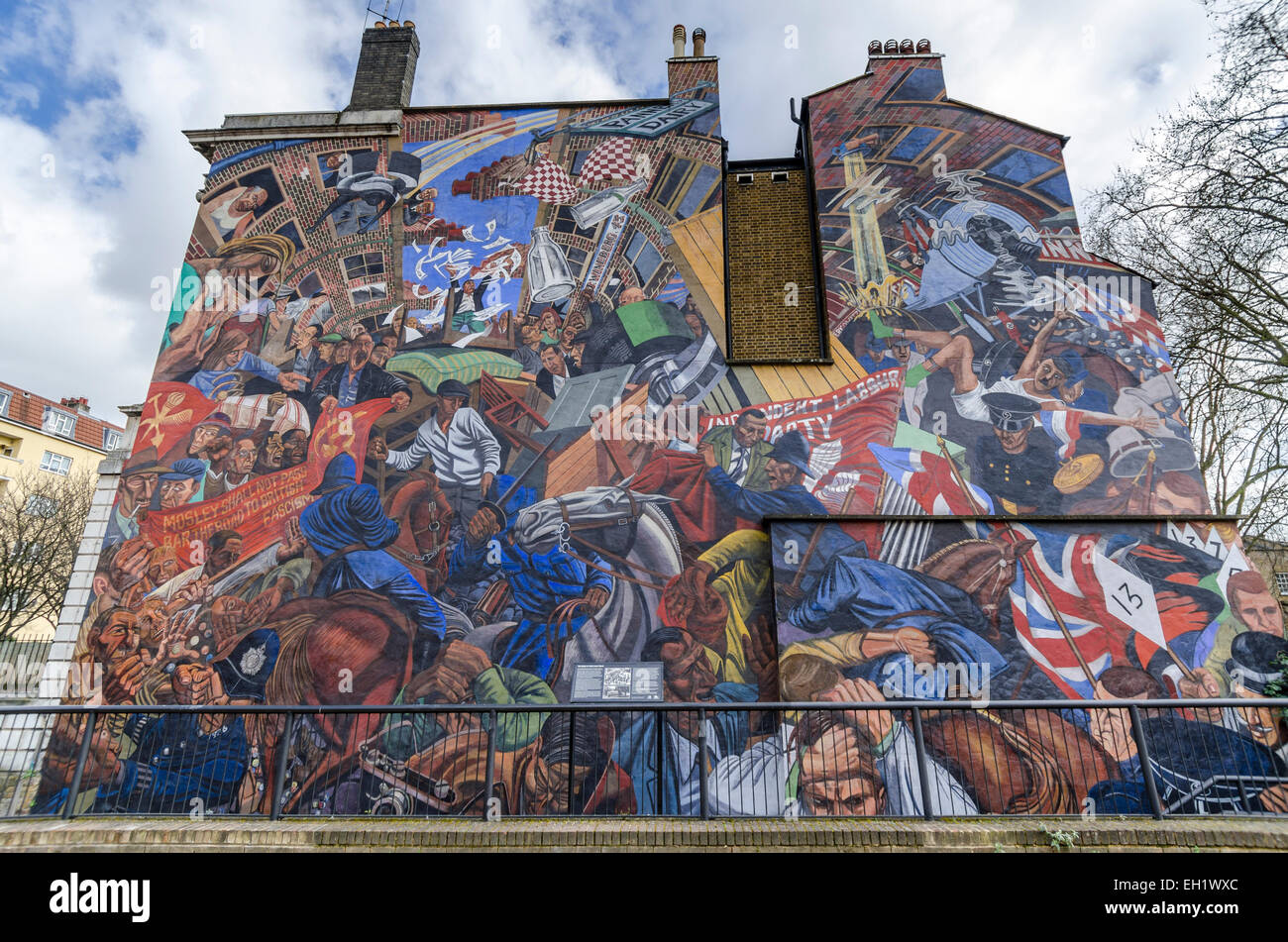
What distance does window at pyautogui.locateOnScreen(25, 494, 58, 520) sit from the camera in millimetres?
26484

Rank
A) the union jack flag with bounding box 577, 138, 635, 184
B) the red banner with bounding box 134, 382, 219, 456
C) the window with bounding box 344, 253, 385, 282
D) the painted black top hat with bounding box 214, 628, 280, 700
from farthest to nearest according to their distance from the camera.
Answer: the union jack flag with bounding box 577, 138, 635, 184 → the window with bounding box 344, 253, 385, 282 → the red banner with bounding box 134, 382, 219, 456 → the painted black top hat with bounding box 214, 628, 280, 700

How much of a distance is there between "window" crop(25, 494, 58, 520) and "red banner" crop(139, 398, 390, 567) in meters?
20.6

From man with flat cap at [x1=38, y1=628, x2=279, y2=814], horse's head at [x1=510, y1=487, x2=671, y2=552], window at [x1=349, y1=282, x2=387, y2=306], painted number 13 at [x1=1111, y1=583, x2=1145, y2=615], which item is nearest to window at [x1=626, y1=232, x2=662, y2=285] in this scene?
horse's head at [x1=510, y1=487, x2=671, y2=552]

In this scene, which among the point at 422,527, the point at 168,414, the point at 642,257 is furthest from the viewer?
the point at 642,257

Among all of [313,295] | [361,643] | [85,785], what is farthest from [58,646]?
[313,295]

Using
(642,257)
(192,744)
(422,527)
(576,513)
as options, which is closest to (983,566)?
(576,513)

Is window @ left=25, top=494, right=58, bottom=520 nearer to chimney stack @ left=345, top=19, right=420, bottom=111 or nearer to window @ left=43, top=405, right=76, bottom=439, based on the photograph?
window @ left=43, top=405, right=76, bottom=439

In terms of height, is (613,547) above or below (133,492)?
below

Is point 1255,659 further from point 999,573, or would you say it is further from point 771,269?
point 771,269

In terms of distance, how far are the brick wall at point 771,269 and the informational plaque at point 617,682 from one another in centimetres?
575

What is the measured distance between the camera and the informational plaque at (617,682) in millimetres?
10156

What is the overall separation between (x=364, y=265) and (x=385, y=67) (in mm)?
5172

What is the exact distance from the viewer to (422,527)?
11273mm

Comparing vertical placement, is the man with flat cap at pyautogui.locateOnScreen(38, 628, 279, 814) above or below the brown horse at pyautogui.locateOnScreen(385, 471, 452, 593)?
below
